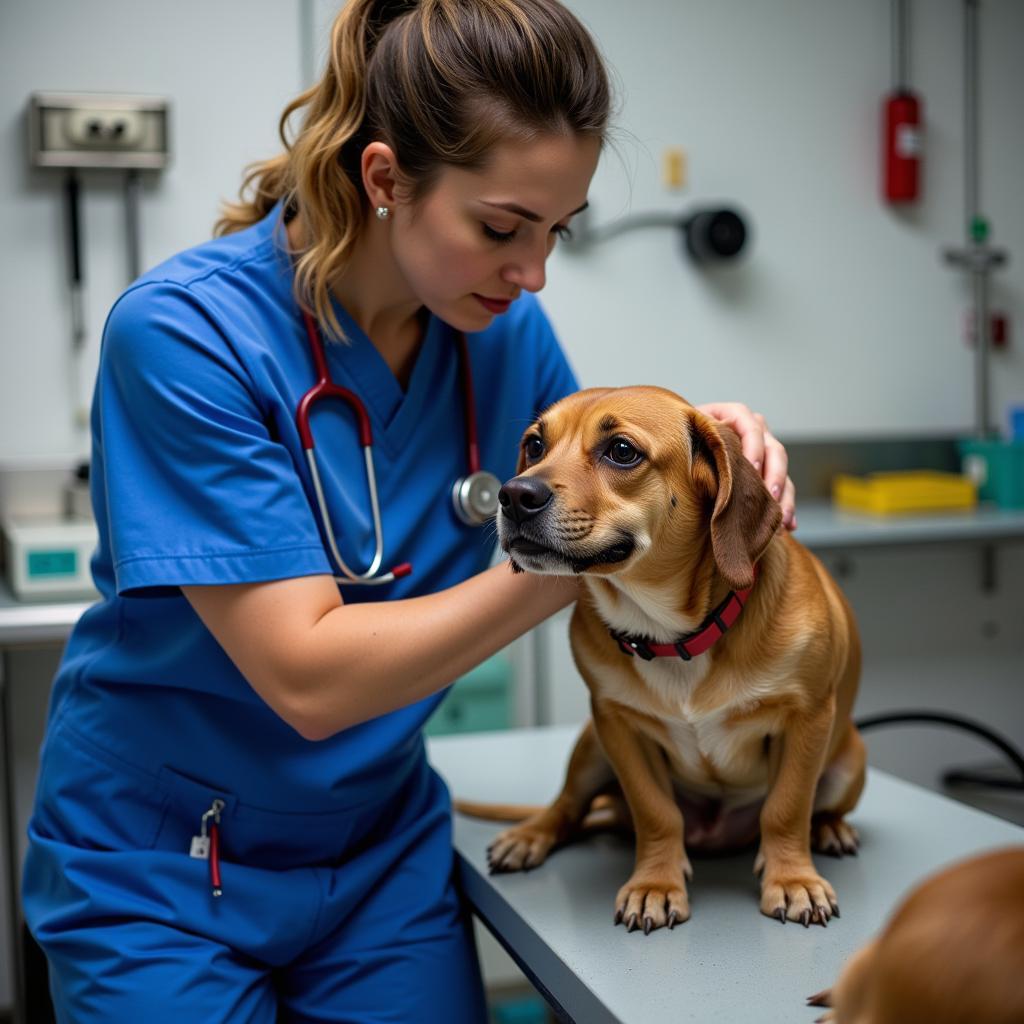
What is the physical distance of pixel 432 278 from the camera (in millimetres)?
1092

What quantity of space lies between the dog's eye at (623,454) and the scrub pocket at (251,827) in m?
0.42

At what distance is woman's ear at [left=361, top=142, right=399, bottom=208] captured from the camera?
1076 mm

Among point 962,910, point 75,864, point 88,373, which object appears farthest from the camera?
point 88,373

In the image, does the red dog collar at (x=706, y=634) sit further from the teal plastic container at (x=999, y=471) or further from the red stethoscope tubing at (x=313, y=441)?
the teal plastic container at (x=999, y=471)

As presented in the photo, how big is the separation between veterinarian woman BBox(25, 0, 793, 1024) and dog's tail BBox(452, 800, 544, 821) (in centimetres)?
8

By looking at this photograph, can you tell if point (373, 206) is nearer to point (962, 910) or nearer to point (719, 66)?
point (962, 910)

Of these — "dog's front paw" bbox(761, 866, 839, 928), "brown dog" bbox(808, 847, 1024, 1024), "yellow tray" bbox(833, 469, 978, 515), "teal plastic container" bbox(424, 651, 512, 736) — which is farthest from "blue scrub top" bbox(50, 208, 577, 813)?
"yellow tray" bbox(833, 469, 978, 515)

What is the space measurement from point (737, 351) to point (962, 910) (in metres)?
2.47

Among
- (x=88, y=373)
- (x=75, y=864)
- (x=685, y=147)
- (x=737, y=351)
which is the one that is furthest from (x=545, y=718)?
(x=75, y=864)

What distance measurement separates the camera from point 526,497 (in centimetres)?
95

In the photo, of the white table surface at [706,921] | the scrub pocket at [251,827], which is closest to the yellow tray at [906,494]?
the white table surface at [706,921]

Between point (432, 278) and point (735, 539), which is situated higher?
point (432, 278)

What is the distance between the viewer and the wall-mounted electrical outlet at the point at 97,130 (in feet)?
7.56

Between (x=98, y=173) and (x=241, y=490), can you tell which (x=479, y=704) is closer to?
(x=98, y=173)
